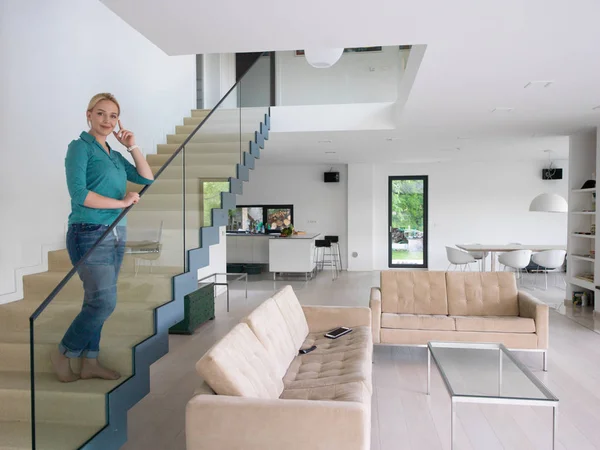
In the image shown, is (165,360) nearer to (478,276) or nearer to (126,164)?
(126,164)

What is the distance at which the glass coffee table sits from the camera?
2.72 metres

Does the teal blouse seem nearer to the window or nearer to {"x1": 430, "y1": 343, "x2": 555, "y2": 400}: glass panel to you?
{"x1": 430, "y1": 343, "x2": 555, "y2": 400}: glass panel

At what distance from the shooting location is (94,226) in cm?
248

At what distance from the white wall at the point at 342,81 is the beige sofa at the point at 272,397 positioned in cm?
511

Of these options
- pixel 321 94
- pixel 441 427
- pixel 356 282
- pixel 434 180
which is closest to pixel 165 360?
pixel 441 427

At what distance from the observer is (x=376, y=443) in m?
2.99

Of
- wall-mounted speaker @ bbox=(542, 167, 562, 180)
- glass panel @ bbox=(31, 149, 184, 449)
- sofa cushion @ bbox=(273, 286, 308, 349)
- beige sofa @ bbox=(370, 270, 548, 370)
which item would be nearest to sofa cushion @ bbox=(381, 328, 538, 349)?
beige sofa @ bbox=(370, 270, 548, 370)

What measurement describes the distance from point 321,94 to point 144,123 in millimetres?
3002

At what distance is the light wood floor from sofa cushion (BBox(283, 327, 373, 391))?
0.49m

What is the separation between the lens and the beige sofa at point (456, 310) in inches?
177

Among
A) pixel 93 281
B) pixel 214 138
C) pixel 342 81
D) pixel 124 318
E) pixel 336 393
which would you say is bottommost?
pixel 336 393

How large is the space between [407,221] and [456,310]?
23.7ft

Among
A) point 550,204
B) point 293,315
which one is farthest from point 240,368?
point 550,204

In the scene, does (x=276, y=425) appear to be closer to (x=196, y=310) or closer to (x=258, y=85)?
(x=196, y=310)
